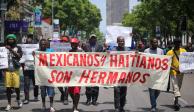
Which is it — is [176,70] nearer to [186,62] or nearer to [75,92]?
[186,62]

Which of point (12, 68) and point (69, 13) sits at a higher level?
point (69, 13)

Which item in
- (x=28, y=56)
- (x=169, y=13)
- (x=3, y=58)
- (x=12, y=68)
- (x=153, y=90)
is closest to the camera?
(x=153, y=90)

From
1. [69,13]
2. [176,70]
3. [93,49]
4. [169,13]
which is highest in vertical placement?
[69,13]

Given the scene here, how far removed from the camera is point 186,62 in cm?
1439

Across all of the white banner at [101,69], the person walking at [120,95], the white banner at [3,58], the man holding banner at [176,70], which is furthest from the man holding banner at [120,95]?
the white banner at [3,58]

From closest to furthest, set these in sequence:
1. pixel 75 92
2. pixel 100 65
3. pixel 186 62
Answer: pixel 75 92
pixel 100 65
pixel 186 62

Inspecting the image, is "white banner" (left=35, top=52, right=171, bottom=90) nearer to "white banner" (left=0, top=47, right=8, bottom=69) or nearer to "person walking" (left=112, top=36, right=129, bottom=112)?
"person walking" (left=112, top=36, right=129, bottom=112)

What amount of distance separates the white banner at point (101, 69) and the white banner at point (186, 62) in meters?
0.86

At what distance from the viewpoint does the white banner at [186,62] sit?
1425 cm

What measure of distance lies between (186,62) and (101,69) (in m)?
2.32

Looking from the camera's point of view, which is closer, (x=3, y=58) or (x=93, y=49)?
(x=3, y=58)

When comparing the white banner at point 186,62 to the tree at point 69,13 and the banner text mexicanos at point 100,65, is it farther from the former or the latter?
the tree at point 69,13

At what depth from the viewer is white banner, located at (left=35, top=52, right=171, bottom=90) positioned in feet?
43.5

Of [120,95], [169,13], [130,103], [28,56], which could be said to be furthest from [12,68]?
[169,13]
